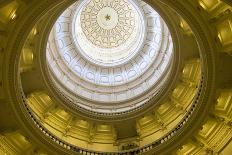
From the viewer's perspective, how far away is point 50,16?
78.6 ft

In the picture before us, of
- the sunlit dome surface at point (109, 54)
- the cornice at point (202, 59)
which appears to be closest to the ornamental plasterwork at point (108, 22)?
the sunlit dome surface at point (109, 54)

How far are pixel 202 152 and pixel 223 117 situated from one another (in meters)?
2.75

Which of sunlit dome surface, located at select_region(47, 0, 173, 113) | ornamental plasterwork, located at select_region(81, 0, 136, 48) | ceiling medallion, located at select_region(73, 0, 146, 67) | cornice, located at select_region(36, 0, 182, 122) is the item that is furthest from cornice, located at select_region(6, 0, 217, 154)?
ornamental plasterwork, located at select_region(81, 0, 136, 48)

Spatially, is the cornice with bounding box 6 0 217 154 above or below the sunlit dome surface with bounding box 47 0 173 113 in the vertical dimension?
below

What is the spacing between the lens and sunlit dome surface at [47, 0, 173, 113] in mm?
31078

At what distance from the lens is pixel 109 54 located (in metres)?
36.9

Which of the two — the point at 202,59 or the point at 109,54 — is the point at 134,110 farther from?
the point at 109,54

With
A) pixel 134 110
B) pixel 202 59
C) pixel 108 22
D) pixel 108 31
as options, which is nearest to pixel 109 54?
pixel 108 31

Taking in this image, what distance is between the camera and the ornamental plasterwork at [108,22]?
3625cm

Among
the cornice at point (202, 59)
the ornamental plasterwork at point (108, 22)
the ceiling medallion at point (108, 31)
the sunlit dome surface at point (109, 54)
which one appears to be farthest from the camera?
the ornamental plasterwork at point (108, 22)

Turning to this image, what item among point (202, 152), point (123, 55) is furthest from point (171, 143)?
point (123, 55)

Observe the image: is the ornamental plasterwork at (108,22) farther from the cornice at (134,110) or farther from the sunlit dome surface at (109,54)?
the cornice at (134,110)

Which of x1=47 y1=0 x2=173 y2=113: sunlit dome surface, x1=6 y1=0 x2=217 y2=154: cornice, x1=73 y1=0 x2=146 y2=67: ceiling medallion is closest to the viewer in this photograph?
x1=6 y1=0 x2=217 y2=154: cornice

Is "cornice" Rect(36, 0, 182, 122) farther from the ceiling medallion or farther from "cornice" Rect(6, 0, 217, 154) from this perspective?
the ceiling medallion
